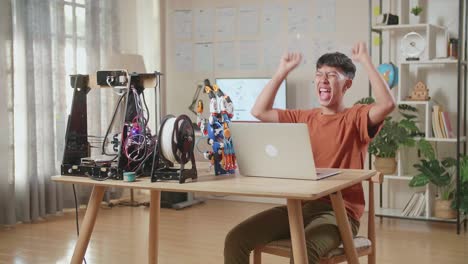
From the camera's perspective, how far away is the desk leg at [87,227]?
256 cm

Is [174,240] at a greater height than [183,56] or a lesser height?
lesser

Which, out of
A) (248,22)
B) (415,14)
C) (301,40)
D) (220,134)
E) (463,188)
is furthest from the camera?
(248,22)

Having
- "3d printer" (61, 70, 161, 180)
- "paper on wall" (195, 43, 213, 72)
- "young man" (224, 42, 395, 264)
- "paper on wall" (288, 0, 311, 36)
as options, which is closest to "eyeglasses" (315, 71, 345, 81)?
"young man" (224, 42, 395, 264)

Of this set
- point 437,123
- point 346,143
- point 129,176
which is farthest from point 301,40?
point 129,176

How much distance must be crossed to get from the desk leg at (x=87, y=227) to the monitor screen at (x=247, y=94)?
10.3 ft

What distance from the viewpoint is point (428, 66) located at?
512cm

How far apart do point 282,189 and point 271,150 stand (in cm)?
26

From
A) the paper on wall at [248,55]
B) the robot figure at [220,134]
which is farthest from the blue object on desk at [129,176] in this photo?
the paper on wall at [248,55]

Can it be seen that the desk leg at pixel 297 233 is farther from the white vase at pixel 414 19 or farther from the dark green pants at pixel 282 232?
the white vase at pixel 414 19

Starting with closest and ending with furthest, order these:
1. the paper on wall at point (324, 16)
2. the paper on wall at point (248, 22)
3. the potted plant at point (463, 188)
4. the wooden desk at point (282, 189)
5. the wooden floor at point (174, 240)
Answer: the wooden desk at point (282, 189), the wooden floor at point (174, 240), the potted plant at point (463, 188), the paper on wall at point (324, 16), the paper on wall at point (248, 22)

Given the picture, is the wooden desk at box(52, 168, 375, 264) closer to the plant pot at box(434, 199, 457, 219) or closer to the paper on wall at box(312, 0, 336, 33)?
the plant pot at box(434, 199, 457, 219)

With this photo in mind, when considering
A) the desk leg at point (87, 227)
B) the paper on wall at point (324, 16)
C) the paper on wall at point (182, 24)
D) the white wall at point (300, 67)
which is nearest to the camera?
the desk leg at point (87, 227)

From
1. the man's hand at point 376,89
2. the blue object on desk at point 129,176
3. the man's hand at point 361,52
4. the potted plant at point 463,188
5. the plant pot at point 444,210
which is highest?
the man's hand at point 361,52

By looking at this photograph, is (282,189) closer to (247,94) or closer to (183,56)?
(247,94)
